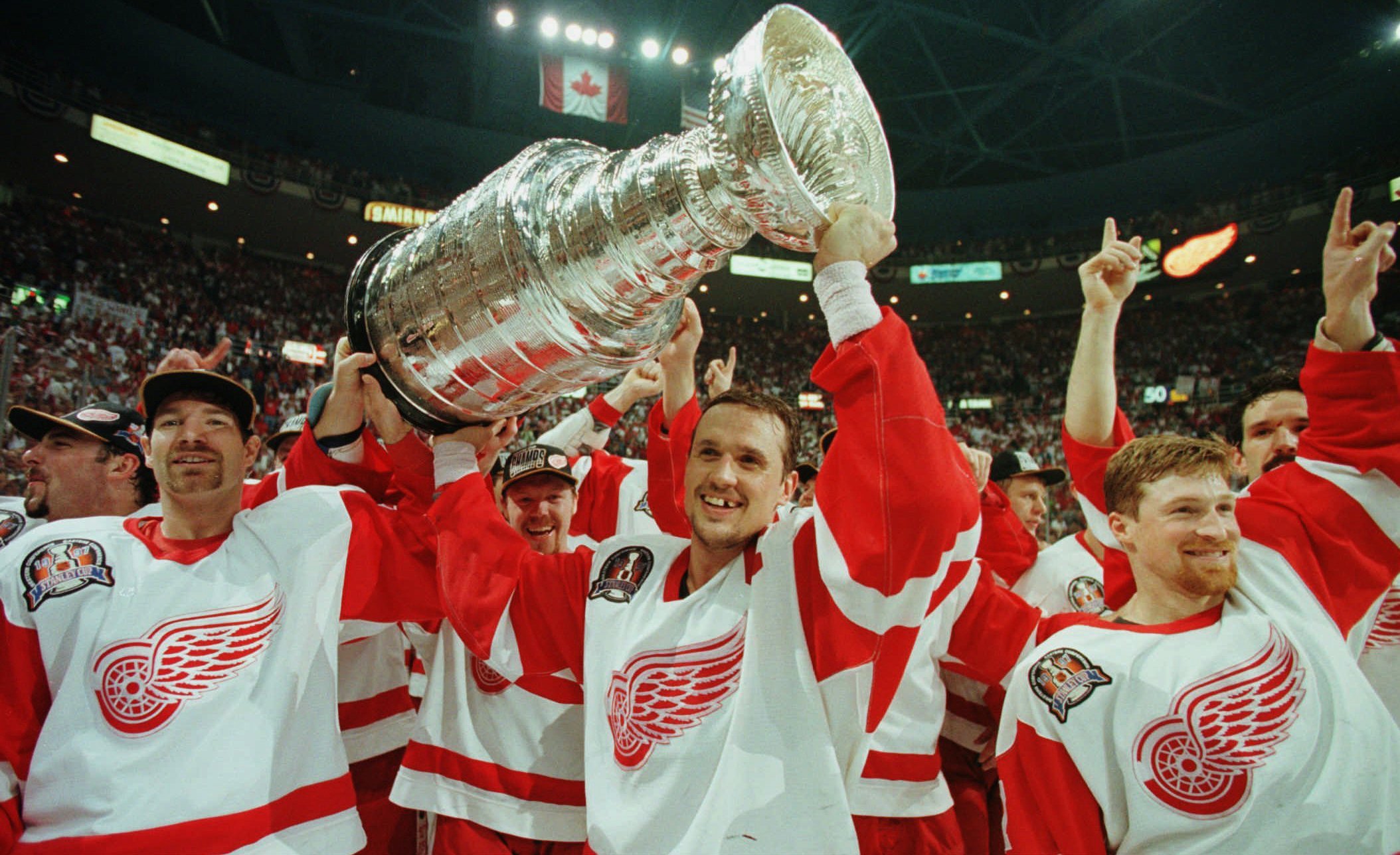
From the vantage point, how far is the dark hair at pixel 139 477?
234cm

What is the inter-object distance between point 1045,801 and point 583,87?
704 inches

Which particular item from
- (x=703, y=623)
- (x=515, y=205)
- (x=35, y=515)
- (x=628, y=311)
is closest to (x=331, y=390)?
(x=515, y=205)

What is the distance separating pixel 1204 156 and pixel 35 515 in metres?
23.7

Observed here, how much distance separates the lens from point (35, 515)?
2330 millimetres

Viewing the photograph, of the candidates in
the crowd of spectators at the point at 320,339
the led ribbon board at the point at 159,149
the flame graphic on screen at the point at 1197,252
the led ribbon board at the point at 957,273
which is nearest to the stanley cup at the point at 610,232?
the crowd of spectators at the point at 320,339

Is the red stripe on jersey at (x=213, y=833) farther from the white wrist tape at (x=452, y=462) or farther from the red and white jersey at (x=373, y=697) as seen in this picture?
the white wrist tape at (x=452, y=462)

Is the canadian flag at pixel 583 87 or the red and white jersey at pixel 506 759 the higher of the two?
the canadian flag at pixel 583 87

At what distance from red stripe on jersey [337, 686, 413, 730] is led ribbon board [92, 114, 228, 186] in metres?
15.3

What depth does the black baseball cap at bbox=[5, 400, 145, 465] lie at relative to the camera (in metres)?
2.30

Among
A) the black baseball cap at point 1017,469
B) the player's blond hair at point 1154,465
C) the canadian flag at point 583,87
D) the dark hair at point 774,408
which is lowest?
the player's blond hair at point 1154,465

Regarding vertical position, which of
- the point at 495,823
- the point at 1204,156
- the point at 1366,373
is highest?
the point at 1204,156

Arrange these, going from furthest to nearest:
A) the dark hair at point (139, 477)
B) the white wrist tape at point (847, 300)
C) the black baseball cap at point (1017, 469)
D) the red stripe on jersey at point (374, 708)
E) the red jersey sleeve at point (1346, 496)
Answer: the black baseball cap at point (1017, 469) → the dark hair at point (139, 477) → the red stripe on jersey at point (374, 708) → the red jersey sleeve at point (1346, 496) → the white wrist tape at point (847, 300)

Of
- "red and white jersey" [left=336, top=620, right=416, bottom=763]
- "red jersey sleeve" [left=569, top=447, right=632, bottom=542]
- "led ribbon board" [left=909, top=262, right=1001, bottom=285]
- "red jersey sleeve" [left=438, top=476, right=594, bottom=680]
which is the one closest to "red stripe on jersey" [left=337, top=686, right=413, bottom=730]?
"red and white jersey" [left=336, top=620, right=416, bottom=763]

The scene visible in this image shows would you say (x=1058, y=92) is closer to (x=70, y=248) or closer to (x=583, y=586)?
(x=583, y=586)
